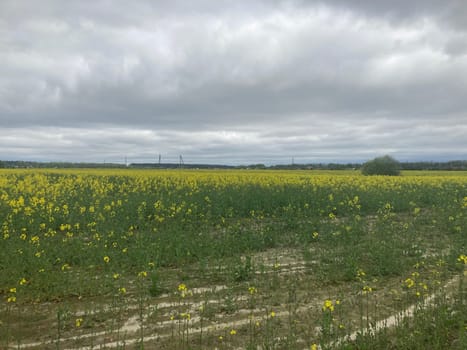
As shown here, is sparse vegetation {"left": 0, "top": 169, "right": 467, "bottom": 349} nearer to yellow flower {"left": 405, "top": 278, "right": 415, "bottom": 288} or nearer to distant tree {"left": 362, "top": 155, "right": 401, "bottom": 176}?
yellow flower {"left": 405, "top": 278, "right": 415, "bottom": 288}

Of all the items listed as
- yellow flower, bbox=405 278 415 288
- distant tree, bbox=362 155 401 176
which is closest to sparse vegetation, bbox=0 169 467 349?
yellow flower, bbox=405 278 415 288

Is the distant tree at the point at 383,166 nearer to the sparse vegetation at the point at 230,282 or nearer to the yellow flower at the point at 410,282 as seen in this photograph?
the sparse vegetation at the point at 230,282

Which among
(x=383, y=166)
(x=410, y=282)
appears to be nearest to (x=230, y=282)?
(x=410, y=282)

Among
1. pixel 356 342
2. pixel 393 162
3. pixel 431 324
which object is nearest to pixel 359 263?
pixel 431 324

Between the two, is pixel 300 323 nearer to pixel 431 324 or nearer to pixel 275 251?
pixel 431 324

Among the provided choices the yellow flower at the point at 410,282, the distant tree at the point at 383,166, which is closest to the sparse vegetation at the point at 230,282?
the yellow flower at the point at 410,282

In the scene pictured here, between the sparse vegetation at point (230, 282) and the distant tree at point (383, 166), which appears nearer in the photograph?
the sparse vegetation at point (230, 282)

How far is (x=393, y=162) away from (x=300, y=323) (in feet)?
167

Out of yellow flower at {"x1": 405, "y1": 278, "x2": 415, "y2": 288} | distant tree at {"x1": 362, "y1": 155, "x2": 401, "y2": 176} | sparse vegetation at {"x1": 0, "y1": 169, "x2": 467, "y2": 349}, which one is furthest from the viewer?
distant tree at {"x1": 362, "y1": 155, "x2": 401, "y2": 176}

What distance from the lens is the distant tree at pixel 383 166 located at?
163 feet

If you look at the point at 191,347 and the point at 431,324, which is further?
the point at 431,324

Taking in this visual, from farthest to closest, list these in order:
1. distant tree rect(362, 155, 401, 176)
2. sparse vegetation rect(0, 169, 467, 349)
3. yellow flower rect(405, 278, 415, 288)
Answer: distant tree rect(362, 155, 401, 176), yellow flower rect(405, 278, 415, 288), sparse vegetation rect(0, 169, 467, 349)

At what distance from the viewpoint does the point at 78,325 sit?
15.6 feet

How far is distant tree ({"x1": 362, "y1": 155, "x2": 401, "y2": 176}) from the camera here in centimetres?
4975
